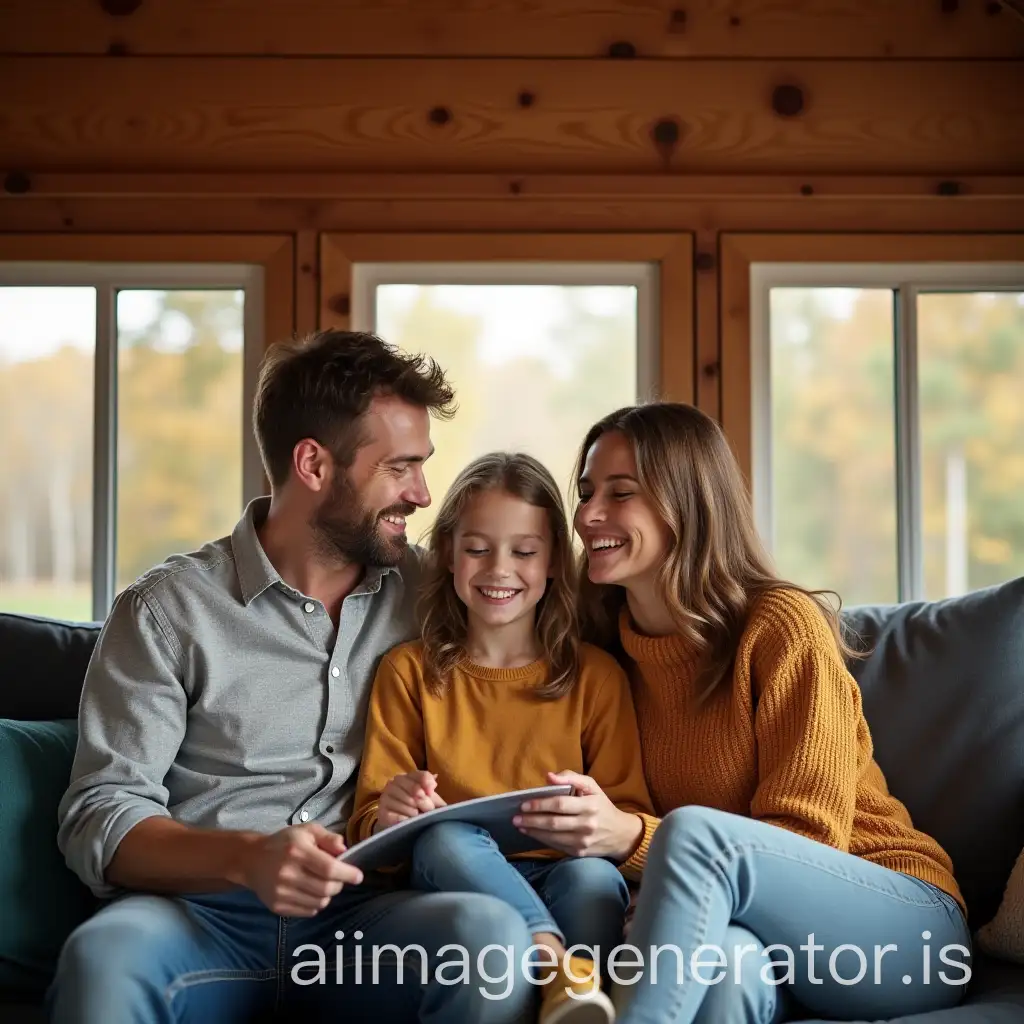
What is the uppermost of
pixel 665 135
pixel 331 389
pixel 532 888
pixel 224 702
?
pixel 665 135

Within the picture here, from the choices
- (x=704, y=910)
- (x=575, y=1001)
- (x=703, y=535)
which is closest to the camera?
(x=575, y=1001)

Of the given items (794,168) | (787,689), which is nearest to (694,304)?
(794,168)

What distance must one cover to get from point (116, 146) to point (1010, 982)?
2.43 m

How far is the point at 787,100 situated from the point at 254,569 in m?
1.68

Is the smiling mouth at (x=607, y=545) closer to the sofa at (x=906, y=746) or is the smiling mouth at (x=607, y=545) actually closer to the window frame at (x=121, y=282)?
the sofa at (x=906, y=746)

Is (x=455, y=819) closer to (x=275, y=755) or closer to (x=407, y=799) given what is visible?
(x=407, y=799)

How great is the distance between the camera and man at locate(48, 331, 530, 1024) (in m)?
1.57

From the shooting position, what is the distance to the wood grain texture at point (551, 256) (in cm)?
277

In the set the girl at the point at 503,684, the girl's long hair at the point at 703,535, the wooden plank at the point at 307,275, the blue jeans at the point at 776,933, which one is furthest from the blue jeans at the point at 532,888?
the wooden plank at the point at 307,275

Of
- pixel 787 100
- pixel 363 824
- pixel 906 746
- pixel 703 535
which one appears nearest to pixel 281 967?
pixel 363 824

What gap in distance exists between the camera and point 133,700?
6.07ft

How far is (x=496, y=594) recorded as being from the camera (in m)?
1.98

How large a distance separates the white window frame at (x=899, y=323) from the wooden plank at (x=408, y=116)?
9.6 inches

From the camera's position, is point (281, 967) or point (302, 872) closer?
point (302, 872)
